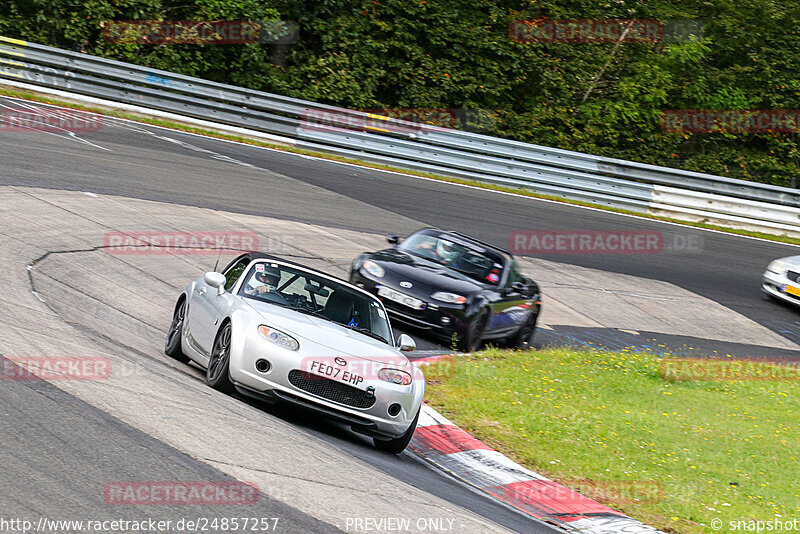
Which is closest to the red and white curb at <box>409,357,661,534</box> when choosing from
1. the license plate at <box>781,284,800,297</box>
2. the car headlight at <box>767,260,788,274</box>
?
the license plate at <box>781,284,800,297</box>

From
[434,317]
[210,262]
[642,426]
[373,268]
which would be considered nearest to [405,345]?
[642,426]

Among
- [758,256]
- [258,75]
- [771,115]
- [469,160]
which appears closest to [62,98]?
[258,75]

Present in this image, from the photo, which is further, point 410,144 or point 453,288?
point 410,144

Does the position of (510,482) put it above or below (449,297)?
below

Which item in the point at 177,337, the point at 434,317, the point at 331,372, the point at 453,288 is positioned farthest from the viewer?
the point at 453,288

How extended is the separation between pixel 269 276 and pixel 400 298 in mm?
3783

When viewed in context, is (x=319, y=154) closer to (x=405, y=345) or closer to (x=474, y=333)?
(x=474, y=333)

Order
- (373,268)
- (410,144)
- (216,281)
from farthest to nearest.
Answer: (410,144)
(373,268)
(216,281)

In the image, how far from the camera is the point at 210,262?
14.1 m

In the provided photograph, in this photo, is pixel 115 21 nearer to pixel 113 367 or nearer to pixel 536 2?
pixel 536 2

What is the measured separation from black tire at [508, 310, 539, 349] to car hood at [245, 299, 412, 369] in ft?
18.6

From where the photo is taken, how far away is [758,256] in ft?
74.1

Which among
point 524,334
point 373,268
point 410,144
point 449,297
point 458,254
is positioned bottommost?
point 524,334

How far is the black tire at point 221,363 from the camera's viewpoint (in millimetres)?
7805
